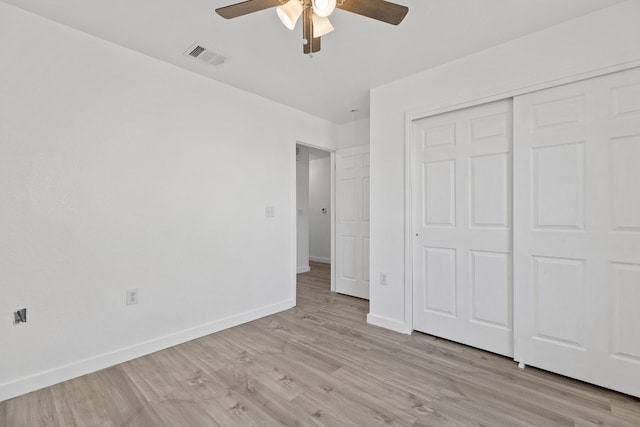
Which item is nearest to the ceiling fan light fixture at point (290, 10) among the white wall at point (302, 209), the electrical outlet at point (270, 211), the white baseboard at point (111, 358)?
the electrical outlet at point (270, 211)

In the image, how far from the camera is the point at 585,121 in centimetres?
190

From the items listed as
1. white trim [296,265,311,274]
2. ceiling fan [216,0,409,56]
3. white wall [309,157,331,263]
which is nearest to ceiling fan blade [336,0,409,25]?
ceiling fan [216,0,409,56]

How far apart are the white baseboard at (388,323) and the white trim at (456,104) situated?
4cm

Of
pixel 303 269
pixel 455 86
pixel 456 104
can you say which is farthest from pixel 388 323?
pixel 303 269

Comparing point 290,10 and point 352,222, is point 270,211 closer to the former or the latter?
point 352,222

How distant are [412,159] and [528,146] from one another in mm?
906

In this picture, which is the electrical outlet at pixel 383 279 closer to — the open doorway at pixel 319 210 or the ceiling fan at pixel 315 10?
the ceiling fan at pixel 315 10

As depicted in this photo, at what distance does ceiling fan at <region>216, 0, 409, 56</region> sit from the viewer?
1.35 m

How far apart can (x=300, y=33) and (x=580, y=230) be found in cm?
236

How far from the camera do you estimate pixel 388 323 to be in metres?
2.85

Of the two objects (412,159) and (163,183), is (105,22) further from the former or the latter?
(412,159)

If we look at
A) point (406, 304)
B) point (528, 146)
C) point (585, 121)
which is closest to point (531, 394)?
point (406, 304)

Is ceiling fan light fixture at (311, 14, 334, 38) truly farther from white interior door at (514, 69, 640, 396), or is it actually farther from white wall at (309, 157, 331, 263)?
white wall at (309, 157, 331, 263)

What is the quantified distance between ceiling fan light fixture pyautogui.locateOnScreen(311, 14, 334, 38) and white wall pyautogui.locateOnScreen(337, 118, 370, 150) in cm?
229
